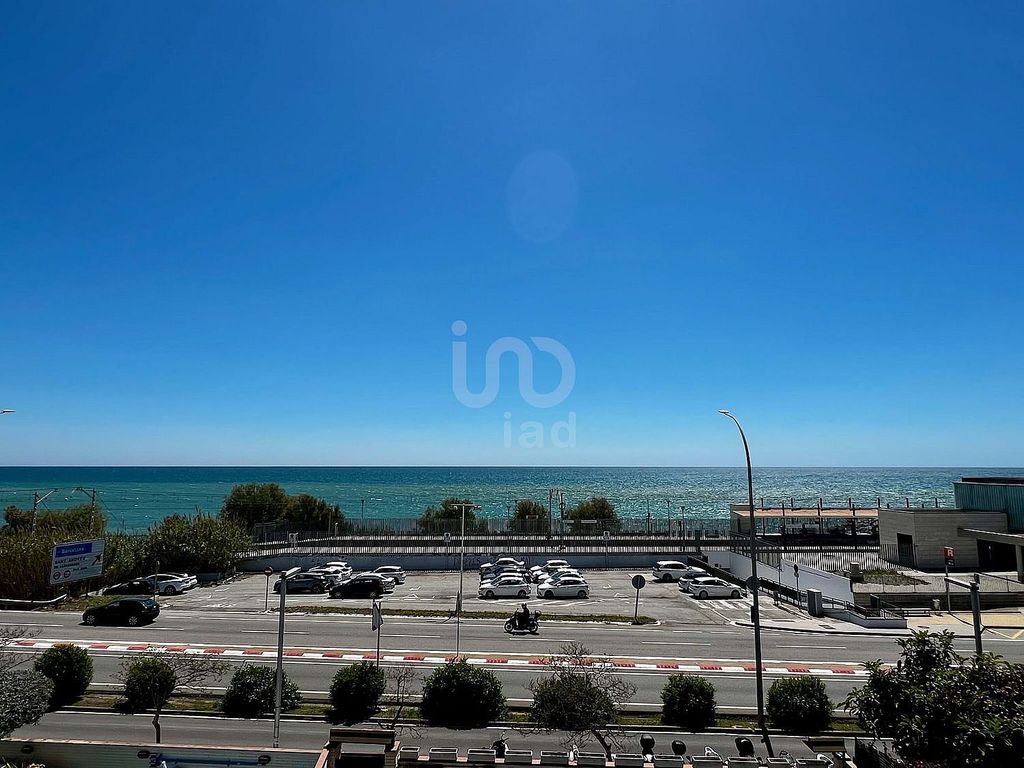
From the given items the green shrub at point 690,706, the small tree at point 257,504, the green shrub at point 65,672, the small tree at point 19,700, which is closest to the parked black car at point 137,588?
the green shrub at point 65,672

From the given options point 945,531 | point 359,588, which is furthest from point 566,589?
point 945,531

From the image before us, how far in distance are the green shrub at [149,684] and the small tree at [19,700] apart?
3.18 metres

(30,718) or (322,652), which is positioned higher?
(30,718)

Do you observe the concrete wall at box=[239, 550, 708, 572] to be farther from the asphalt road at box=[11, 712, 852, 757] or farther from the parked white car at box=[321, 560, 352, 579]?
the asphalt road at box=[11, 712, 852, 757]

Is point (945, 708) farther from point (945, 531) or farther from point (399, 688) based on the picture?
point (945, 531)

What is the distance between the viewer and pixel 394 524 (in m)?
61.3

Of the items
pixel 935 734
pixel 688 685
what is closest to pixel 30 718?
pixel 688 685

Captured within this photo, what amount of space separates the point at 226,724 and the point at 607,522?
47.1 metres

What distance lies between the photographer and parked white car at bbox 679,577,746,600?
42281mm

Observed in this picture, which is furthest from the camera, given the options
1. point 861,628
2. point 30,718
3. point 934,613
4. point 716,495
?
point 716,495

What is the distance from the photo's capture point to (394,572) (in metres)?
49.5

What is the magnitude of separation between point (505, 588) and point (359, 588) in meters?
9.61

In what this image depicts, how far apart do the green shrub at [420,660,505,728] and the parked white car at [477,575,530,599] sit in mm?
22418

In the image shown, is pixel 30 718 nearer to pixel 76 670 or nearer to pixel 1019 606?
pixel 76 670
